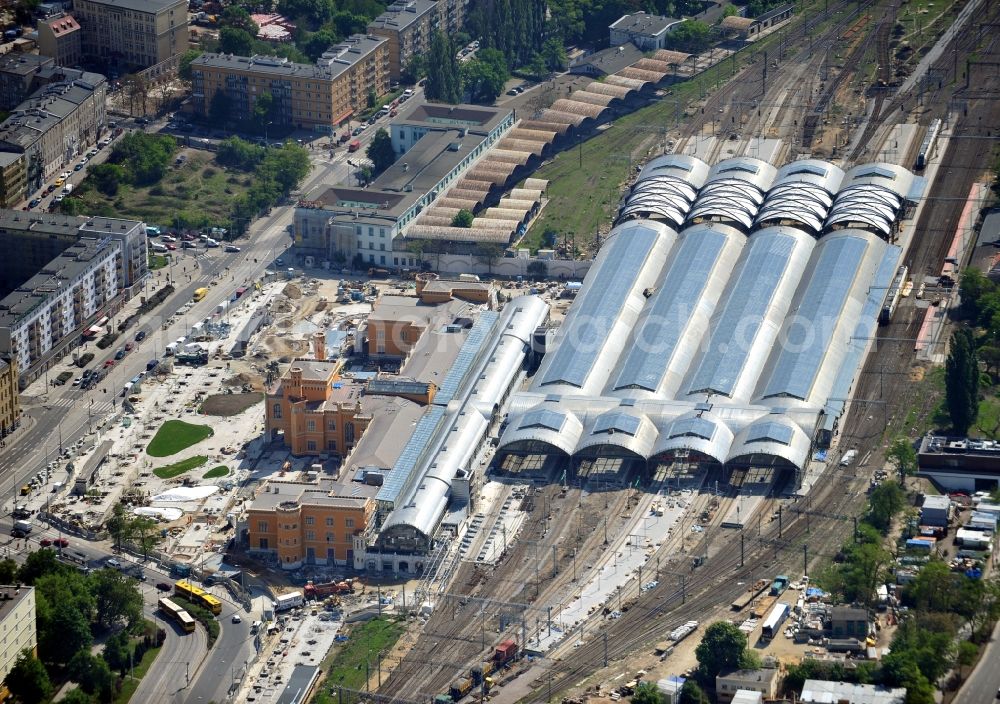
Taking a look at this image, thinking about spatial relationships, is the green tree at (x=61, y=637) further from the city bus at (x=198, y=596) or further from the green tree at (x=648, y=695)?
the green tree at (x=648, y=695)

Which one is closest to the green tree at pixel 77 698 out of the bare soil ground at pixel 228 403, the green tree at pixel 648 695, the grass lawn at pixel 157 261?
the green tree at pixel 648 695

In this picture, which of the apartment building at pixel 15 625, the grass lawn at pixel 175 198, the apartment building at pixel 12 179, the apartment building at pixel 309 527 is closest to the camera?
the apartment building at pixel 15 625

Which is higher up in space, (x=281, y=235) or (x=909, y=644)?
(x=909, y=644)

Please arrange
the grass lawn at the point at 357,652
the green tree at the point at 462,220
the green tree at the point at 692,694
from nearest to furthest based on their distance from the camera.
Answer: the green tree at the point at 692,694 < the grass lawn at the point at 357,652 < the green tree at the point at 462,220

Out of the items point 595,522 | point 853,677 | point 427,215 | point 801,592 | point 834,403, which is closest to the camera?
point 853,677

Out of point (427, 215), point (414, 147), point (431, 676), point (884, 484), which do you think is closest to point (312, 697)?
point (431, 676)

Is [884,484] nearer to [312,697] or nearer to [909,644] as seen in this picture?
[909,644]

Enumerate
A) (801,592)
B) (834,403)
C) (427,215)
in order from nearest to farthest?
(801,592)
(834,403)
(427,215)
